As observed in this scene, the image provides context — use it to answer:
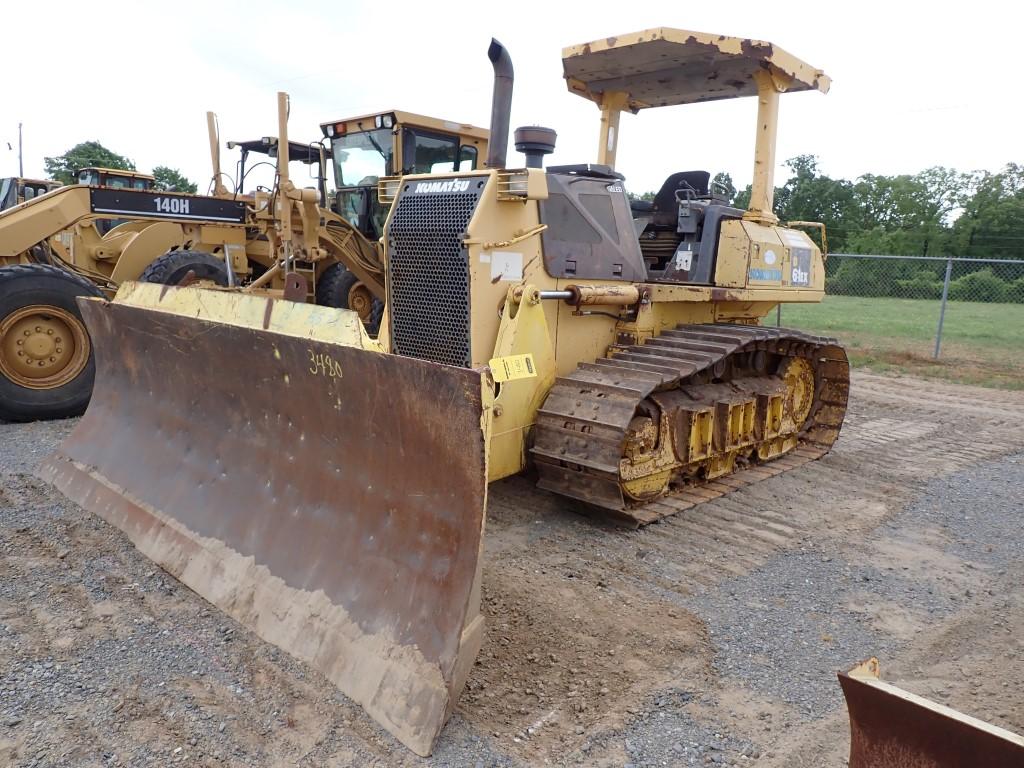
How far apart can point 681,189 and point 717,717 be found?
14.6 feet

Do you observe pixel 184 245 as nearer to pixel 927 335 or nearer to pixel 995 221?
pixel 927 335

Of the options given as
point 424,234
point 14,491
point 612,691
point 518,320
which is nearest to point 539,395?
point 518,320

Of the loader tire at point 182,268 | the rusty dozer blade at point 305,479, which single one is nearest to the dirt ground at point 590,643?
the rusty dozer blade at point 305,479

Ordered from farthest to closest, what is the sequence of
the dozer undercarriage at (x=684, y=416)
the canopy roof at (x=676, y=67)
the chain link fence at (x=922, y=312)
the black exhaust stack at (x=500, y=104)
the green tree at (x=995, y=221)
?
the green tree at (x=995, y=221) < the chain link fence at (x=922, y=312) < the canopy roof at (x=676, y=67) < the dozer undercarriage at (x=684, y=416) < the black exhaust stack at (x=500, y=104)

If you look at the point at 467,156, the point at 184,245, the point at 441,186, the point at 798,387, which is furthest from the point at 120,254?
→ the point at 798,387

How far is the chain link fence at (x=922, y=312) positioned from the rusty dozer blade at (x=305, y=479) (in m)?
7.48

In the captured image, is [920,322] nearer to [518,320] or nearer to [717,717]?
[518,320]

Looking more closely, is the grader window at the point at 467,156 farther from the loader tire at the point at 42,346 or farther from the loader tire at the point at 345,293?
the loader tire at the point at 42,346

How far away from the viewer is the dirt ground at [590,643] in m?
2.54

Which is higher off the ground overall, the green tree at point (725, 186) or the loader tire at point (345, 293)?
the green tree at point (725, 186)

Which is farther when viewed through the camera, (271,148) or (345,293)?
(271,148)

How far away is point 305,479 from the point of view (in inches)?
139

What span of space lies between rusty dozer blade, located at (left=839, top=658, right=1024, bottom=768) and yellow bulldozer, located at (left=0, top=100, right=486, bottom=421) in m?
6.73

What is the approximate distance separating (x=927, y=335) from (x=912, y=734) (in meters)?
15.6
